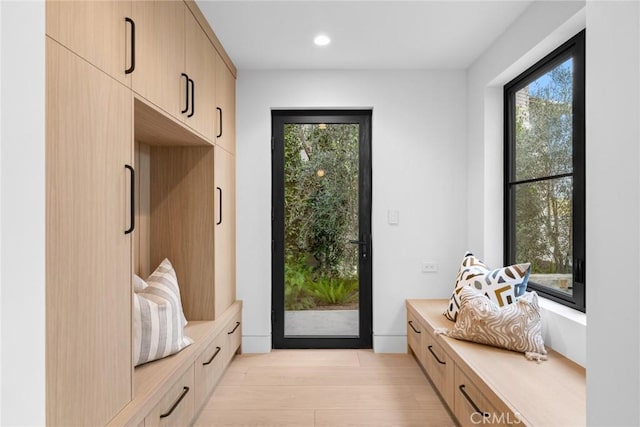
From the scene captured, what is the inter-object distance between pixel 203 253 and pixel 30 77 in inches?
101

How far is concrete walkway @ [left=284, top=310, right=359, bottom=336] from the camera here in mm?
3627

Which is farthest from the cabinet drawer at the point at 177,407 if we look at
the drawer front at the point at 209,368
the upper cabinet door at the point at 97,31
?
the upper cabinet door at the point at 97,31

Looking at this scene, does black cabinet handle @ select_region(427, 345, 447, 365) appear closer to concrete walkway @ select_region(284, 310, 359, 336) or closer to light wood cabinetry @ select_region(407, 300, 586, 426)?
light wood cabinetry @ select_region(407, 300, 586, 426)

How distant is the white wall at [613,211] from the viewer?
1.87 feet

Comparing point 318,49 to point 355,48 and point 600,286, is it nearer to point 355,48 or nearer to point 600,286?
point 355,48

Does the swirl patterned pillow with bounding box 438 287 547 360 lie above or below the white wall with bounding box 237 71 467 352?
below

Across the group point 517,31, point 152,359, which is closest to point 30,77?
point 152,359

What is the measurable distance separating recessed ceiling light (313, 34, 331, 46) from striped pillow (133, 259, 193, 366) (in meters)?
1.96

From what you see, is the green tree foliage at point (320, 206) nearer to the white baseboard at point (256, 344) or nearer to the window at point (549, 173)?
the white baseboard at point (256, 344)

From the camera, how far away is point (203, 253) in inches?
112

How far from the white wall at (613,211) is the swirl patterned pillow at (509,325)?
5.30ft

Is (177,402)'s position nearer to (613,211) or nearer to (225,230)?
(225,230)

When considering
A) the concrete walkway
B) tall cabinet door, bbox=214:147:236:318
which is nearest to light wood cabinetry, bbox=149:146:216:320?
tall cabinet door, bbox=214:147:236:318

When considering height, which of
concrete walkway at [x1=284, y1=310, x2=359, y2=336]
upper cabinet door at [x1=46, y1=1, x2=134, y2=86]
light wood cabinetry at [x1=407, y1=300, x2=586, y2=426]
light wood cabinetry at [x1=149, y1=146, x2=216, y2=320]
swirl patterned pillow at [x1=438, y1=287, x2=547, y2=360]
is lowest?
concrete walkway at [x1=284, y1=310, x2=359, y2=336]
